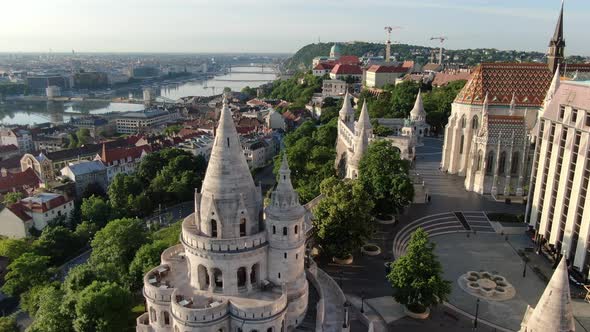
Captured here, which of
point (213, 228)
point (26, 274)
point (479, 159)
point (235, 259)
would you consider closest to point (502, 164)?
point (479, 159)

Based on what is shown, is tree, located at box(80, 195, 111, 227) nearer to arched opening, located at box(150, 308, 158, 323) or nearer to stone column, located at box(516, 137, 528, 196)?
arched opening, located at box(150, 308, 158, 323)

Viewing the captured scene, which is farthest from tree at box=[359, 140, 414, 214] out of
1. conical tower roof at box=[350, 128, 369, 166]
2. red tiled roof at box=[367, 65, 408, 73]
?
red tiled roof at box=[367, 65, 408, 73]

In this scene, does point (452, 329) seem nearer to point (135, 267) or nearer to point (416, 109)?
point (135, 267)

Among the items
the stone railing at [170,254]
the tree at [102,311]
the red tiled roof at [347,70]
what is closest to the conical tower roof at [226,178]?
the stone railing at [170,254]

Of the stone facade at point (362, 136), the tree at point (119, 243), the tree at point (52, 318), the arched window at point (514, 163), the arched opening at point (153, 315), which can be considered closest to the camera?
the arched opening at point (153, 315)

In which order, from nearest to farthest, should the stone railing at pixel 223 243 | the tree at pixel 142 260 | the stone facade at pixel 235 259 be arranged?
the stone facade at pixel 235 259 < the stone railing at pixel 223 243 < the tree at pixel 142 260

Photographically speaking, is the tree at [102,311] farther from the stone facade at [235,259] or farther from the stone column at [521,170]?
the stone column at [521,170]
